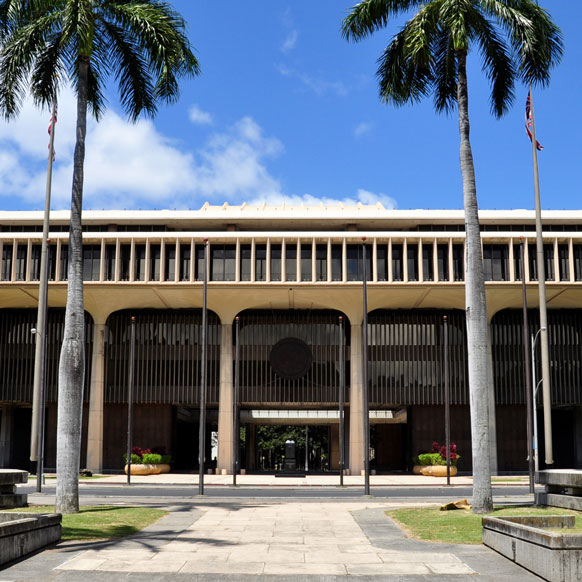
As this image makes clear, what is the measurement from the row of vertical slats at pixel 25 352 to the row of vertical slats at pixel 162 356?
1.83m

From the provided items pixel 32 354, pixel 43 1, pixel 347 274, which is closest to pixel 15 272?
pixel 32 354

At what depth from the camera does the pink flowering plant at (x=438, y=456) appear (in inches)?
1970

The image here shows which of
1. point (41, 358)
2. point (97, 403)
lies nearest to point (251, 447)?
point (97, 403)

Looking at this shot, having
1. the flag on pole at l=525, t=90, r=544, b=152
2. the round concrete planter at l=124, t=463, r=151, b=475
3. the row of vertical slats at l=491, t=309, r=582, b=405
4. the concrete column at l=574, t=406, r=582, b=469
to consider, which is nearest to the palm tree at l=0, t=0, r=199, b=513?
the flag on pole at l=525, t=90, r=544, b=152

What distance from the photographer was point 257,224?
2149 inches

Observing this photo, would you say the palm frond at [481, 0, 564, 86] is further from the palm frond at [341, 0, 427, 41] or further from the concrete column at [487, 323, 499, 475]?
the concrete column at [487, 323, 499, 475]

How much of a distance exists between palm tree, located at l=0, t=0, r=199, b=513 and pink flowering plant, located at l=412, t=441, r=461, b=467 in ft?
108

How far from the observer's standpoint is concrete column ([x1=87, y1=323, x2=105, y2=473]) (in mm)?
51219

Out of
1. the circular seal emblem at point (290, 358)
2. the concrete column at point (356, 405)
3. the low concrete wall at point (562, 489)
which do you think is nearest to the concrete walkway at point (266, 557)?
the low concrete wall at point (562, 489)

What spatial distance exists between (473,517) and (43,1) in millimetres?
17555

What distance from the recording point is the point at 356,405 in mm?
50906

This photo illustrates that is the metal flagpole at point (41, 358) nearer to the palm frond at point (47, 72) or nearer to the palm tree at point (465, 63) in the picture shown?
the palm frond at point (47, 72)

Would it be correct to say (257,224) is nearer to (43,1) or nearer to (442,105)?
(442,105)

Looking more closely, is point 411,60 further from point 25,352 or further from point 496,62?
point 25,352
